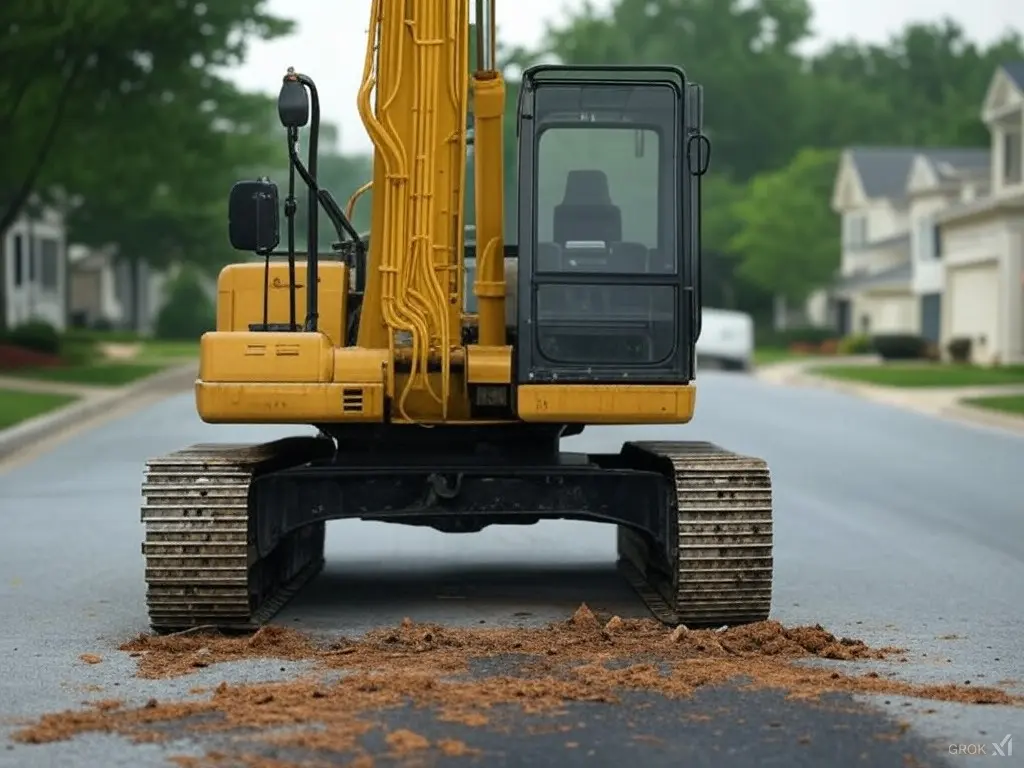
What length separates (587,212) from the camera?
1059 cm

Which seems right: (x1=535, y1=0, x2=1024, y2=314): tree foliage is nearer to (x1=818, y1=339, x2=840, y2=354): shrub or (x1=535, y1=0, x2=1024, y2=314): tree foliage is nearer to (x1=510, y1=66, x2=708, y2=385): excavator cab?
(x1=818, y1=339, x2=840, y2=354): shrub

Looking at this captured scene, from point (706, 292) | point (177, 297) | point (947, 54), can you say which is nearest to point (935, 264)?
point (706, 292)

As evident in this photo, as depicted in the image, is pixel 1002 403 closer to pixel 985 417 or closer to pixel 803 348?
pixel 985 417

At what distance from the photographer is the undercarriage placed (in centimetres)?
1020

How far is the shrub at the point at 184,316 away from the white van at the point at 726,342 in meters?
27.4

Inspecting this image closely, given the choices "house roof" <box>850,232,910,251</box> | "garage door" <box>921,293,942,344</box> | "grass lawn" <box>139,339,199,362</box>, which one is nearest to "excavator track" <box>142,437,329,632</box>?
"grass lawn" <box>139,339,199,362</box>

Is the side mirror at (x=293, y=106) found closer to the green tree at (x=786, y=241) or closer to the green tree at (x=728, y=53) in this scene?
the green tree at (x=786, y=241)

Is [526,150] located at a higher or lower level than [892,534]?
higher

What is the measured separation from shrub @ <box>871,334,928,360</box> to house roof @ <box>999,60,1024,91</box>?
865 cm

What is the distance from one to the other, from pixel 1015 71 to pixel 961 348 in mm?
7629

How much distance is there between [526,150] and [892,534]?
6.28m

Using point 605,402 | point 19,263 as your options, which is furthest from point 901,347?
point 605,402

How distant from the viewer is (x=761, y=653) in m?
9.40

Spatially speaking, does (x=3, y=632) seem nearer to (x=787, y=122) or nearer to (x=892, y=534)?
(x=892, y=534)
